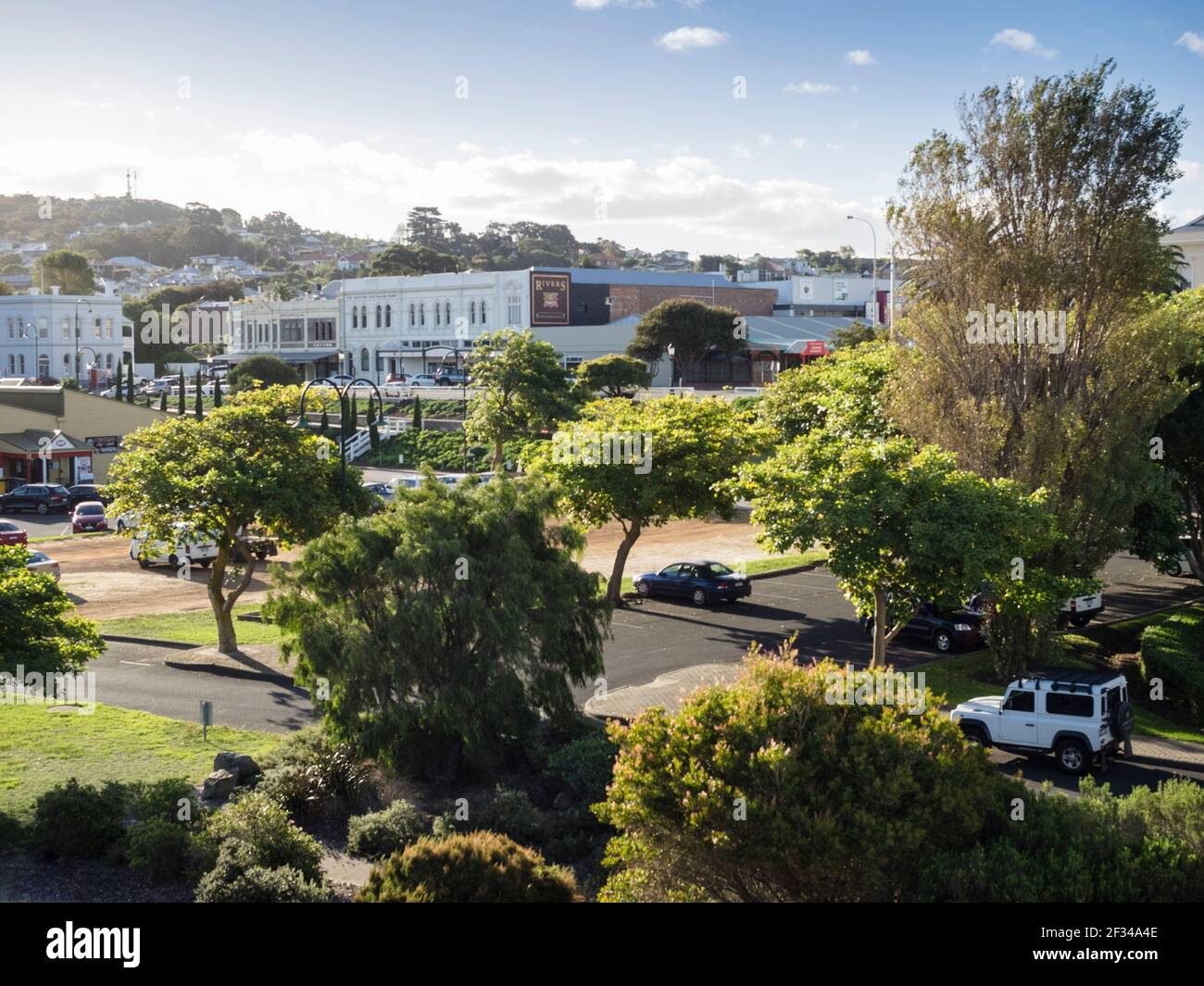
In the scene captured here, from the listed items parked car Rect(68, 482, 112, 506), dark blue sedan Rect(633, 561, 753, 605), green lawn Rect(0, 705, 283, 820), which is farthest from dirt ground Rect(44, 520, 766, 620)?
parked car Rect(68, 482, 112, 506)

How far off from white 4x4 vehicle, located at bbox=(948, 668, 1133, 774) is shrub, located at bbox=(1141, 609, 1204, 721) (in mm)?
5353

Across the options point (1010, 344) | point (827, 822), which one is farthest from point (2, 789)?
point (1010, 344)

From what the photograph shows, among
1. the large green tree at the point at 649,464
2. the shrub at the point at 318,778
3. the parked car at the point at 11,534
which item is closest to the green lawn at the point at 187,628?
the large green tree at the point at 649,464

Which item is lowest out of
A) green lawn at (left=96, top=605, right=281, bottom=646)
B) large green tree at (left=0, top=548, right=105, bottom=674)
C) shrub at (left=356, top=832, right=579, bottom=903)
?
green lawn at (left=96, top=605, right=281, bottom=646)

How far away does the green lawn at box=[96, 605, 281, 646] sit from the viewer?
1255 inches

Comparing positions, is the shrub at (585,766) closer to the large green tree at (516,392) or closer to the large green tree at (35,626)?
the large green tree at (35,626)

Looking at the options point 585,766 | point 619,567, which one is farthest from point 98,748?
point 619,567

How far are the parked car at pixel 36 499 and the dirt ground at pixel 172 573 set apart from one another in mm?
9767

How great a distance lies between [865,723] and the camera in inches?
513

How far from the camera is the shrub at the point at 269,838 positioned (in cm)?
1473

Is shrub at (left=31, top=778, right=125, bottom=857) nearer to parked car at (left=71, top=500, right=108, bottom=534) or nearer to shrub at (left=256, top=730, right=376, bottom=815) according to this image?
shrub at (left=256, top=730, right=376, bottom=815)

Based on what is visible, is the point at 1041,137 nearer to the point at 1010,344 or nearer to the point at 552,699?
the point at 1010,344

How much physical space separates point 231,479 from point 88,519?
2900 centimetres
